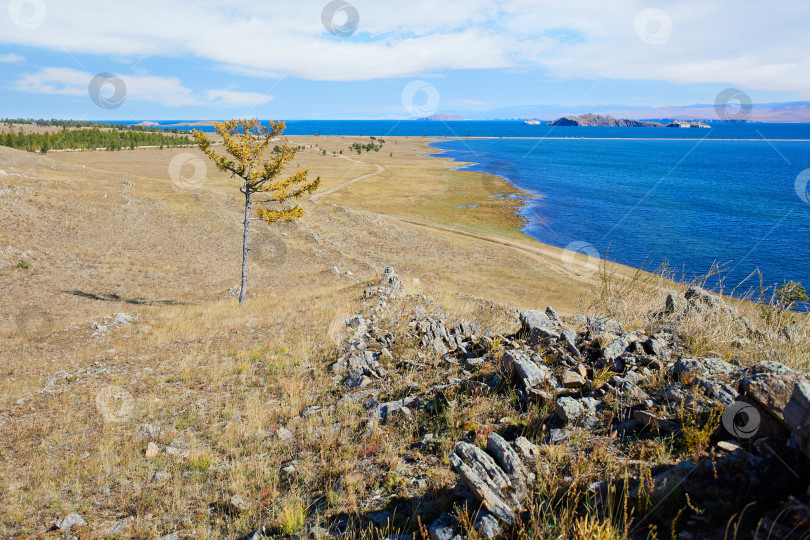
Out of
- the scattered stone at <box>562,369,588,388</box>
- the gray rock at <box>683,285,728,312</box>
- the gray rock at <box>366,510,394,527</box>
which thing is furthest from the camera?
the gray rock at <box>683,285,728,312</box>

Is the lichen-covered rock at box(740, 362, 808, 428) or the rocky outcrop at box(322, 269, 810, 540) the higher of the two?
the lichen-covered rock at box(740, 362, 808, 428)

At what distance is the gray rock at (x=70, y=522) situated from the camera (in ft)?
20.2

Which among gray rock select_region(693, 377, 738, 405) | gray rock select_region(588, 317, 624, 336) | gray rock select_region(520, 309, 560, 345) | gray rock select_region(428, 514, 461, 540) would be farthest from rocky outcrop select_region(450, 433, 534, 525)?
gray rock select_region(588, 317, 624, 336)

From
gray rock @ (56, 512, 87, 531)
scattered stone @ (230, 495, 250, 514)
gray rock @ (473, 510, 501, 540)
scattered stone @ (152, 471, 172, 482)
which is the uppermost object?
gray rock @ (473, 510, 501, 540)

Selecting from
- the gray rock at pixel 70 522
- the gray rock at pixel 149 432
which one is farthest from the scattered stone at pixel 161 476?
the gray rock at pixel 149 432

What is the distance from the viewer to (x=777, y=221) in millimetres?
60438

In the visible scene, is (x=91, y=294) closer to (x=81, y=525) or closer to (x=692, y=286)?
(x=81, y=525)

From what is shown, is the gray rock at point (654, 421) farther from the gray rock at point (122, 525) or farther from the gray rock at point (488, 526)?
the gray rock at point (122, 525)

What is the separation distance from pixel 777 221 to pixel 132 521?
79.1 meters

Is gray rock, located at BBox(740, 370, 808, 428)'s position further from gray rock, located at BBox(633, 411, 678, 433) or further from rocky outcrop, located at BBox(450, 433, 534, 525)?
rocky outcrop, located at BBox(450, 433, 534, 525)

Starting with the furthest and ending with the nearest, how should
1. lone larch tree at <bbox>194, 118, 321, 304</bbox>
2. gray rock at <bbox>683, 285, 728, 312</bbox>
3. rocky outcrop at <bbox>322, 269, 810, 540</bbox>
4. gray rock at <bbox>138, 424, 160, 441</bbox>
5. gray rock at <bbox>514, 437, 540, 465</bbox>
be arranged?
lone larch tree at <bbox>194, 118, 321, 304</bbox>, gray rock at <bbox>683, 285, 728, 312</bbox>, gray rock at <bbox>138, 424, 160, 441</bbox>, gray rock at <bbox>514, 437, 540, 465</bbox>, rocky outcrop at <bbox>322, 269, 810, 540</bbox>

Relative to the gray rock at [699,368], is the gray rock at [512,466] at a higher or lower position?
lower

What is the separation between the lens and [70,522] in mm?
6242

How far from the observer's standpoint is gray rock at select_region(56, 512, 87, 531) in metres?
6.16
